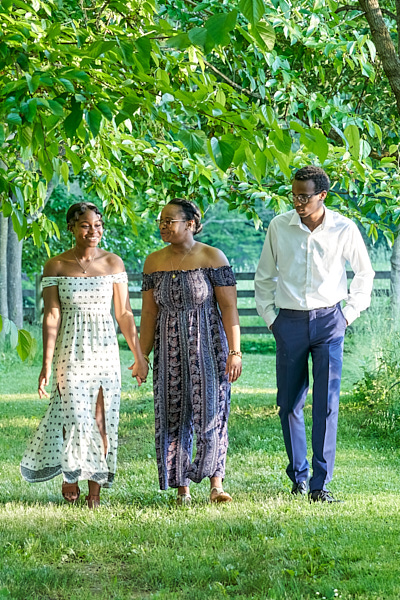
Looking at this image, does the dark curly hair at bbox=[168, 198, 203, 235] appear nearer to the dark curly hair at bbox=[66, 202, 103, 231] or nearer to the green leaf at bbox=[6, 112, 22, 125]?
the dark curly hair at bbox=[66, 202, 103, 231]

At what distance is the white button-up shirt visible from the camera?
18.7ft

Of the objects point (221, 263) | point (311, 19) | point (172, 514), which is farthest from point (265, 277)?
point (311, 19)

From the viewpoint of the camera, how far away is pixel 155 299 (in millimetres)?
5840

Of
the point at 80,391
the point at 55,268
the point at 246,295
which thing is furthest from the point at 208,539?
the point at 246,295

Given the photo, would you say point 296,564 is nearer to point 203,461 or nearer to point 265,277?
point 203,461

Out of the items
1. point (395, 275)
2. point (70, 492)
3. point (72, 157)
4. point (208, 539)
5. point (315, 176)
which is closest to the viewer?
point (72, 157)

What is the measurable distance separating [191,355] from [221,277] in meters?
0.56

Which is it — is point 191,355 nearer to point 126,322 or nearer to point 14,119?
point 126,322

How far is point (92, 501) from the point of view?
5.71 m

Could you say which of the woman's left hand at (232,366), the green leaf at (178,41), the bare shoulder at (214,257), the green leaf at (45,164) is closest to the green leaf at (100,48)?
the green leaf at (178,41)

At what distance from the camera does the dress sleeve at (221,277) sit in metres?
5.73

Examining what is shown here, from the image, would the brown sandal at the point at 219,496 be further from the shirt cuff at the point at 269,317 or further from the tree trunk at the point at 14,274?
the tree trunk at the point at 14,274

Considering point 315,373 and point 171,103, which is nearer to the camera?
point 171,103

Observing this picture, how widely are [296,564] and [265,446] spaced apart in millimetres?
3882
